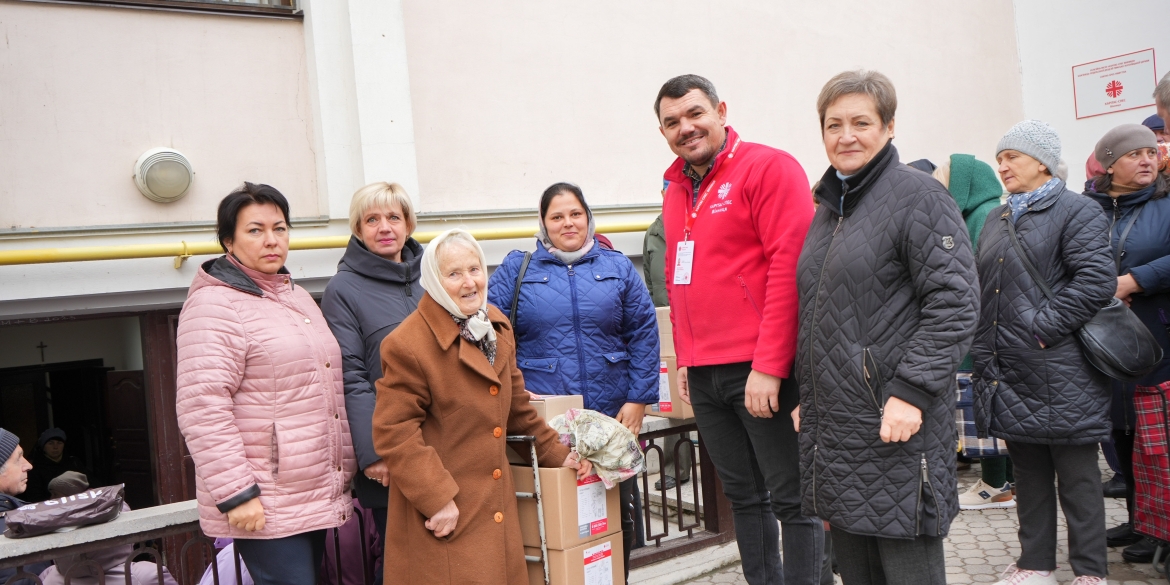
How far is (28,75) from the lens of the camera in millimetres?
4730

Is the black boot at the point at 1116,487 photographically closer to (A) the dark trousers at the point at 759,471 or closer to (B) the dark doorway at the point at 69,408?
(A) the dark trousers at the point at 759,471

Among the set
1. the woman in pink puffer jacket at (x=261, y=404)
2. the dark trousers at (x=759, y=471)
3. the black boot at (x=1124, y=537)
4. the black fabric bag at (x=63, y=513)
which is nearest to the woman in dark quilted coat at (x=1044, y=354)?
the black boot at (x=1124, y=537)

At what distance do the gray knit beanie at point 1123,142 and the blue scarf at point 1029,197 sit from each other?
0.59m

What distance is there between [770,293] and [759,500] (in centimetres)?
82

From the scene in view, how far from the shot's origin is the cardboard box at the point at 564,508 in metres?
3.05

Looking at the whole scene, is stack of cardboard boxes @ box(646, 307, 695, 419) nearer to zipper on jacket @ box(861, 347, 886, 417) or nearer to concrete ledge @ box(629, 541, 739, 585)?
concrete ledge @ box(629, 541, 739, 585)

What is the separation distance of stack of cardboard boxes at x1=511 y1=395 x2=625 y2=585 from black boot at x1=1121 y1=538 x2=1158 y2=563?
8.59 feet

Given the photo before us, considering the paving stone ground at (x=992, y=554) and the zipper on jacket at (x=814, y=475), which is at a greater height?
the zipper on jacket at (x=814, y=475)

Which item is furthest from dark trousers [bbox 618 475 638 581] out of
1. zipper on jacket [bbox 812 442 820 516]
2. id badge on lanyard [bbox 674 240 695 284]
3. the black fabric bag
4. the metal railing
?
the metal railing

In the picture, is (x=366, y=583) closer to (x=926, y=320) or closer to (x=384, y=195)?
(x=384, y=195)

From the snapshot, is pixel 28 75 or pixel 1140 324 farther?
pixel 28 75

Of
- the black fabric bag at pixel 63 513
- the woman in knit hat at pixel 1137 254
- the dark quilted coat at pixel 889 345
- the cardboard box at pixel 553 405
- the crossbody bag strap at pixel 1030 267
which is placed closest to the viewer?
the dark quilted coat at pixel 889 345

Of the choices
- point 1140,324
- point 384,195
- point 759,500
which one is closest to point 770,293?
point 759,500

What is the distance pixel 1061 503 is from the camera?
3.65 meters
